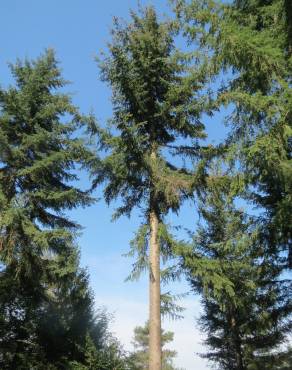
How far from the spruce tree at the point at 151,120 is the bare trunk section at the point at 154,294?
0.03 meters

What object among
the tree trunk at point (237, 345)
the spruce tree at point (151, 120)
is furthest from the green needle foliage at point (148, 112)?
the tree trunk at point (237, 345)

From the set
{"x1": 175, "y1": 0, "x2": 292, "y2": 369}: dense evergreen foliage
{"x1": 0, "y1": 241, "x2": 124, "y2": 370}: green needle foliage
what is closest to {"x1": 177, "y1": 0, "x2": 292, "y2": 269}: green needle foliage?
{"x1": 175, "y1": 0, "x2": 292, "y2": 369}: dense evergreen foliage

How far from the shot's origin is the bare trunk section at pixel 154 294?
11573 mm

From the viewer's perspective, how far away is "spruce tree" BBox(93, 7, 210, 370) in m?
13.4

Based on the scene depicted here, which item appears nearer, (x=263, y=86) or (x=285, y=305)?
(x=263, y=86)

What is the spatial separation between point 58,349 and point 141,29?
11985 mm

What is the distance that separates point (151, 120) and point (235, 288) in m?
8.83

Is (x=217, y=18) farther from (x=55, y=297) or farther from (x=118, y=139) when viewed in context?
(x=55, y=297)

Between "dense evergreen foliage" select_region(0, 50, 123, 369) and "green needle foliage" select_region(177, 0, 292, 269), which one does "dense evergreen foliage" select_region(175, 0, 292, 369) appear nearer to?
"green needle foliage" select_region(177, 0, 292, 269)

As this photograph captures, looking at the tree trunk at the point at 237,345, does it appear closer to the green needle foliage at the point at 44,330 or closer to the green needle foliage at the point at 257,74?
the green needle foliage at the point at 44,330

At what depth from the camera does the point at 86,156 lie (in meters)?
13.7

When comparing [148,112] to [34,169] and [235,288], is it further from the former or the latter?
[235,288]

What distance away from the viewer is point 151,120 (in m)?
15.4

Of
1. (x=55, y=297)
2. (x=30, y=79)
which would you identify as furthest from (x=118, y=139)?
(x=55, y=297)
